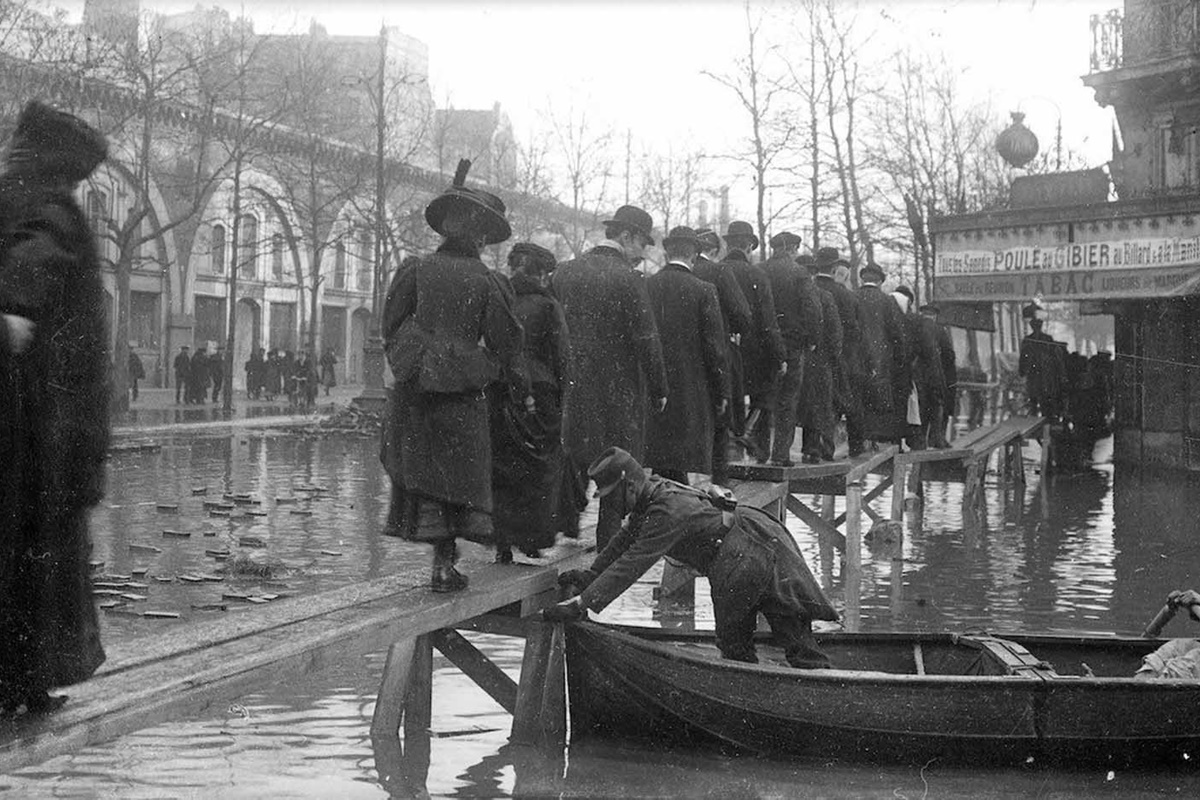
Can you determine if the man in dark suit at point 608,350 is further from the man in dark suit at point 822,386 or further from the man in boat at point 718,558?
the man in dark suit at point 822,386

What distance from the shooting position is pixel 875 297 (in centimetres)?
1527

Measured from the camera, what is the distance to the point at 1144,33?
25453mm

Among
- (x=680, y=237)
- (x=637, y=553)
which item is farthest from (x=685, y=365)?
(x=637, y=553)

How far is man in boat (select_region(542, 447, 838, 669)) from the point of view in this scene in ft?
24.8

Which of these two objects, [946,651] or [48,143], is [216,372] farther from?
[48,143]

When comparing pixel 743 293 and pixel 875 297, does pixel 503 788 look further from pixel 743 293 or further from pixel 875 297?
pixel 875 297

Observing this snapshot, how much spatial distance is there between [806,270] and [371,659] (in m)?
5.58

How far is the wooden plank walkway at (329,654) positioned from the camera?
502cm

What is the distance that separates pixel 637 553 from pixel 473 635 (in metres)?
3.61

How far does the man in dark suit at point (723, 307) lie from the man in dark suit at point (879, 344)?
141 inches

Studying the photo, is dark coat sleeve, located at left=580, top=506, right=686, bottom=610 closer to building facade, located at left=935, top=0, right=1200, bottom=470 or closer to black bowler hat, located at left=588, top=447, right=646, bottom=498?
black bowler hat, located at left=588, top=447, right=646, bottom=498

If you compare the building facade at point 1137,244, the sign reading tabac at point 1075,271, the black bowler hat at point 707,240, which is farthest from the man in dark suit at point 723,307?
the building facade at point 1137,244

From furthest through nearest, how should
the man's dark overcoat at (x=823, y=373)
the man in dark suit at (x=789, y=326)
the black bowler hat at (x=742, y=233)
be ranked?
the man's dark overcoat at (x=823, y=373)
the man in dark suit at (x=789, y=326)
the black bowler hat at (x=742, y=233)

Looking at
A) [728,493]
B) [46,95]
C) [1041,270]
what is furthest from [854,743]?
[46,95]
